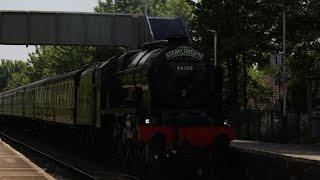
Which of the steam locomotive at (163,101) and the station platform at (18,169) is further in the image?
the station platform at (18,169)

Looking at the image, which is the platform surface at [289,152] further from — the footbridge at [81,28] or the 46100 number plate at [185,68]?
the footbridge at [81,28]

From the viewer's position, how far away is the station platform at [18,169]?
15.1 meters

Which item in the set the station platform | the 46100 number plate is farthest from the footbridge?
the 46100 number plate

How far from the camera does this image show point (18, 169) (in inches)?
667

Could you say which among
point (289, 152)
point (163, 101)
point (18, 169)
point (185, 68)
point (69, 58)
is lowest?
point (18, 169)

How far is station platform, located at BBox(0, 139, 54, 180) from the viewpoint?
1510 centimetres

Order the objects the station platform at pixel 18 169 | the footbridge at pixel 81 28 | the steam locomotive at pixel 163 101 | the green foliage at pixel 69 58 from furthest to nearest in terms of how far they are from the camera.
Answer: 1. the green foliage at pixel 69 58
2. the footbridge at pixel 81 28
3. the station platform at pixel 18 169
4. the steam locomotive at pixel 163 101

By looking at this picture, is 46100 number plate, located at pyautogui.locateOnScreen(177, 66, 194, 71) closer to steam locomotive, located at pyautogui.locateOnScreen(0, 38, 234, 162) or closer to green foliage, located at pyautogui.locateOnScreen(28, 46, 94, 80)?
steam locomotive, located at pyautogui.locateOnScreen(0, 38, 234, 162)

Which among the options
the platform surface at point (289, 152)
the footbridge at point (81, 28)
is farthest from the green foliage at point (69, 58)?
the platform surface at point (289, 152)

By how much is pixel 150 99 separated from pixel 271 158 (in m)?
3.13

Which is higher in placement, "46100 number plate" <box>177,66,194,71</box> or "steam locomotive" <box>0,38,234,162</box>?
"46100 number plate" <box>177,66,194,71</box>

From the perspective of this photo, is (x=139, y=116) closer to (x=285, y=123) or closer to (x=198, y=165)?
(x=198, y=165)

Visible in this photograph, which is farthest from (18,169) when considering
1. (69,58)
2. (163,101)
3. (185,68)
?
(69,58)

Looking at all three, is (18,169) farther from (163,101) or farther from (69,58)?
(69,58)
